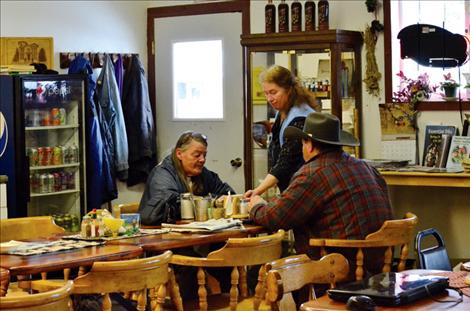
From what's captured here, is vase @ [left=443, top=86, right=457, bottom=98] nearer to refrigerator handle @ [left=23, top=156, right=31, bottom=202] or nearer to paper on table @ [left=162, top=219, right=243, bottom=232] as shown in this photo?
paper on table @ [left=162, top=219, right=243, bottom=232]

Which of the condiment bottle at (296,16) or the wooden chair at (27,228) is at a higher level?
the condiment bottle at (296,16)

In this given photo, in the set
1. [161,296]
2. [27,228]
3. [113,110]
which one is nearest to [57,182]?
[113,110]

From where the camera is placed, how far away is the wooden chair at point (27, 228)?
4535 millimetres

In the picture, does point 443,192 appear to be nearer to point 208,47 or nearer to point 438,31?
point 438,31

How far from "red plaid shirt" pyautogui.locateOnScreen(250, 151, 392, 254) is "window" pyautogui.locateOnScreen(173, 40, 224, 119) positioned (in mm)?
3204

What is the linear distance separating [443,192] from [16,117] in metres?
3.17

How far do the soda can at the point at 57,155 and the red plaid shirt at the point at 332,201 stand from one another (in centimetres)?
282

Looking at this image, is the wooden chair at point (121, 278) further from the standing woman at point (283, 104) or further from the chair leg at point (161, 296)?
the standing woman at point (283, 104)

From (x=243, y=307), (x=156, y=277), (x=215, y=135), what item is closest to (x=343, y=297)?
(x=156, y=277)

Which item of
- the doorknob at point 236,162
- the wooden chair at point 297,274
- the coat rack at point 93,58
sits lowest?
the wooden chair at point 297,274

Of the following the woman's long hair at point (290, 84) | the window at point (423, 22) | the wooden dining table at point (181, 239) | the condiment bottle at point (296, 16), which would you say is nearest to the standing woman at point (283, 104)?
the woman's long hair at point (290, 84)

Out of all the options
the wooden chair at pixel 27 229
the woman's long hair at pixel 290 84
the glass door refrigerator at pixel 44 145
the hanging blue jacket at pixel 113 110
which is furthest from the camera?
the hanging blue jacket at pixel 113 110

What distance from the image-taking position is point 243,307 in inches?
172

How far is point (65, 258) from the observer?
373cm
